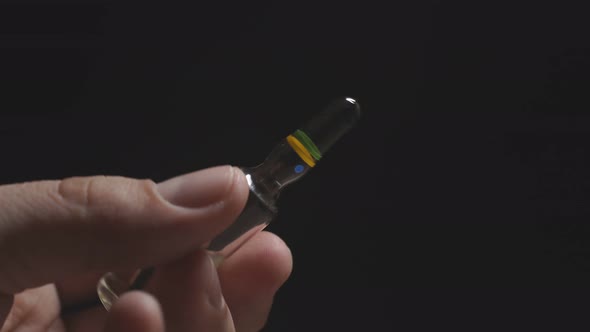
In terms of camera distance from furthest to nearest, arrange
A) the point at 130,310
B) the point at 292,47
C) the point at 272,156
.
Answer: the point at 292,47 → the point at 272,156 → the point at 130,310

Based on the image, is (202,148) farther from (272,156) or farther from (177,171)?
(272,156)

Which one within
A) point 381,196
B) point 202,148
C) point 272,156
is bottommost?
point 381,196

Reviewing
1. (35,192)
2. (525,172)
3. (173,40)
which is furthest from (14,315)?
(525,172)

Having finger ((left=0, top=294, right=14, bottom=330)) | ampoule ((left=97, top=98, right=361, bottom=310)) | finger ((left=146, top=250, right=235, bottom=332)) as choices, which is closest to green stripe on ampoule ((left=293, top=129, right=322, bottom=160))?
ampoule ((left=97, top=98, right=361, bottom=310))

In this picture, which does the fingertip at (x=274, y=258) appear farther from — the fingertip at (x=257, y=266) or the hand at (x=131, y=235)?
the hand at (x=131, y=235)

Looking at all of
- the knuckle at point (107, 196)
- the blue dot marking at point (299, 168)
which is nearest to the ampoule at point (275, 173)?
the blue dot marking at point (299, 168)
